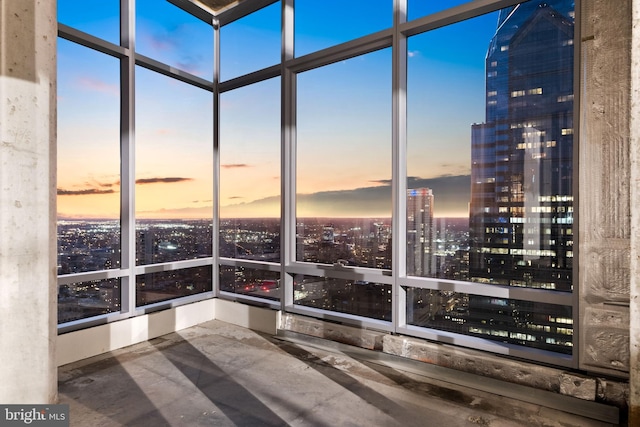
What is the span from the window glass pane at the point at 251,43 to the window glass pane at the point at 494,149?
185 cm

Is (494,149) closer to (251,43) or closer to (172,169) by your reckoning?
(251,43)

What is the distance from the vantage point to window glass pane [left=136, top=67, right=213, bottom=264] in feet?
14.4

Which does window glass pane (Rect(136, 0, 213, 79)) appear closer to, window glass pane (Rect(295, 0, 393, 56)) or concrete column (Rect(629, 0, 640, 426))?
window glass pane (Rect(295, 0, 393, 56))

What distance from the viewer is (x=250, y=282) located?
4.79 meters

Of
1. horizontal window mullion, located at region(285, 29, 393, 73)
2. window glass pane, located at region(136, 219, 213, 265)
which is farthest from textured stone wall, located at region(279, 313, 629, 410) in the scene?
horizontal window mullion, located at region(285, 29, 393, 73)

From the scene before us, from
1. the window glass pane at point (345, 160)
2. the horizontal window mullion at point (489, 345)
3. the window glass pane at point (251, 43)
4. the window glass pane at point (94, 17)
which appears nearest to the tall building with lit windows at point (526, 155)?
the horizontal window mullion at point (489, 345)

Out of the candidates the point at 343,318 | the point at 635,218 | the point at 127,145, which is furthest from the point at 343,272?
the point at 127,145

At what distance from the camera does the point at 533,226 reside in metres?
2.98

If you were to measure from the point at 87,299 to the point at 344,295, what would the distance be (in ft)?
8.59

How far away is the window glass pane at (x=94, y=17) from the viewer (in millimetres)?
3664

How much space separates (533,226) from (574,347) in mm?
920

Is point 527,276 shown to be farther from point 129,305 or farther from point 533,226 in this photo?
point 129,305

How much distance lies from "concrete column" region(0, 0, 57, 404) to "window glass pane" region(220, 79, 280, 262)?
2.93 m

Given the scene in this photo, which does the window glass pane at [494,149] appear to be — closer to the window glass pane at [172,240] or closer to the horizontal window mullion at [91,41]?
the window glass pane at [172,240]
